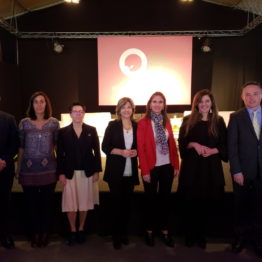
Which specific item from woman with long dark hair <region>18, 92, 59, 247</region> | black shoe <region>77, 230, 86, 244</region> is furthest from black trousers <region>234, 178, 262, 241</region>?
woman with long dark hair <region>18, 92, 59, 247</region>

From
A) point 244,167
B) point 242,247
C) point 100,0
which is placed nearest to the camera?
point 244,167

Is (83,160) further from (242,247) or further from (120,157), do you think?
(242,247)

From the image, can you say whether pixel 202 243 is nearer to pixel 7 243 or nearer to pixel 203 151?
pixel 203 151

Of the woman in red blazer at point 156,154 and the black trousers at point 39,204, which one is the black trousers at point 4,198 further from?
the woman in red blazer at point 156,154

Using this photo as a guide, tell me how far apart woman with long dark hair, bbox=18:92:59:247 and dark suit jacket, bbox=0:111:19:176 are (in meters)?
0.06

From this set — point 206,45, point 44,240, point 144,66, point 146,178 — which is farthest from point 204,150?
point 206,45

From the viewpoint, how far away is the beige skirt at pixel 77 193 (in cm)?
A: 251

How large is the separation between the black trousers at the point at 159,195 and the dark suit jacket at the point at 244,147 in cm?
54

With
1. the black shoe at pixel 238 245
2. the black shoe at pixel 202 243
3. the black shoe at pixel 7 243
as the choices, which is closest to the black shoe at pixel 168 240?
the black shoe at pixel 202 243

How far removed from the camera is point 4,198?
8.06 feet

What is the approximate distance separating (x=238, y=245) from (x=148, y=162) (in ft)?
3.66

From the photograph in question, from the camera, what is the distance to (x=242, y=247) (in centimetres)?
248

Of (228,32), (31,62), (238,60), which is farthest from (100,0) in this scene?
(238,60)

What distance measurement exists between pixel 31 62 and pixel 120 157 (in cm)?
498
